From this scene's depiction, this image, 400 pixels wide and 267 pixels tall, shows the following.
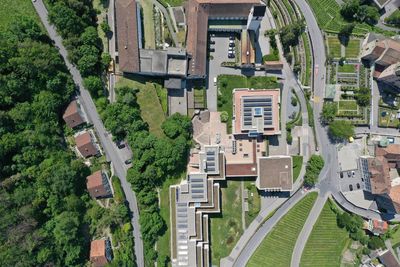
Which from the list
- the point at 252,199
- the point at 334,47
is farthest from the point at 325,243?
the point at 334,47

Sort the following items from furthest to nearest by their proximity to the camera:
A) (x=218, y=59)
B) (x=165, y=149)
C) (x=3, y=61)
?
1. (x=218, y=59)
2. (x=165, y=149)
3. (x=3, y=61)

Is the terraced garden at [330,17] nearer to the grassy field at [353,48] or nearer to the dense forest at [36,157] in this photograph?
the grassy field at [353,48]

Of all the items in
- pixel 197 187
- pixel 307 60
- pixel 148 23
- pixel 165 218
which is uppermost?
pixel 148 23

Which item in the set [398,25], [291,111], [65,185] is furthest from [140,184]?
[398,25]

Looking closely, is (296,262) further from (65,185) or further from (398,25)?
(398,25)

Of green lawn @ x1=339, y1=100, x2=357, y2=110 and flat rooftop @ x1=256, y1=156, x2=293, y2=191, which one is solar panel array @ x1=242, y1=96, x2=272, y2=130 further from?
green lawn @ x1=339, y1=100, x2=357, y2=110

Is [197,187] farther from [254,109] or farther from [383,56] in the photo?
[383,56]
